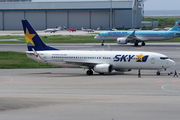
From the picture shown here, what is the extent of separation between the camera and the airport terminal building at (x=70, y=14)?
555 ft

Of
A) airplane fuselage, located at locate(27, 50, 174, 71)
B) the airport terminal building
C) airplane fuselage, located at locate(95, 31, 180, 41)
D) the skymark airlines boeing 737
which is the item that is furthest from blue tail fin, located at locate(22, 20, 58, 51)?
the airport terminal building

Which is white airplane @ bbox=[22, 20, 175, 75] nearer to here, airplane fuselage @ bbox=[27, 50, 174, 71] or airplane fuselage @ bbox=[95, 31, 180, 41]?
airplane fuselage @ bbox=[27, 50, 174, 71]

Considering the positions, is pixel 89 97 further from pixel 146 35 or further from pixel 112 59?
pixel 146 35

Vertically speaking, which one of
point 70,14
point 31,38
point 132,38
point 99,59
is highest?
point 70,14

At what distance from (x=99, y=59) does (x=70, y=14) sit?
131283mm

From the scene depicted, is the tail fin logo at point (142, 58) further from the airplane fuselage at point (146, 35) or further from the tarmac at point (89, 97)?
the airplane fuselage at point (146, 35)

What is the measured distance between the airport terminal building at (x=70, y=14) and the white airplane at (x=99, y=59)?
12426cm

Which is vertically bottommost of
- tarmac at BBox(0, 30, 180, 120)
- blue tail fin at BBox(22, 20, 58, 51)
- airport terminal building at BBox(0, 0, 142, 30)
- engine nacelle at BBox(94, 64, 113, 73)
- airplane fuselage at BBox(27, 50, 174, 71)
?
tarmac at BBox(0, 30, 180, 120)

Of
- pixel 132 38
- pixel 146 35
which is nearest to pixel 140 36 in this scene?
pixel 146 35

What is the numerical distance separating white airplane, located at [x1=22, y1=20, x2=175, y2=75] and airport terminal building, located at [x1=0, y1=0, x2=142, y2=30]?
12426cm

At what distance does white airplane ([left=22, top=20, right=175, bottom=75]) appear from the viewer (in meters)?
41.6

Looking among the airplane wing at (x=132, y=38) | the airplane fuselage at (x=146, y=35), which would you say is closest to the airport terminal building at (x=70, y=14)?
the airplane fuselage at (x=146, y=35)

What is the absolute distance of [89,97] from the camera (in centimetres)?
2806

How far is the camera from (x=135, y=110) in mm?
23062
